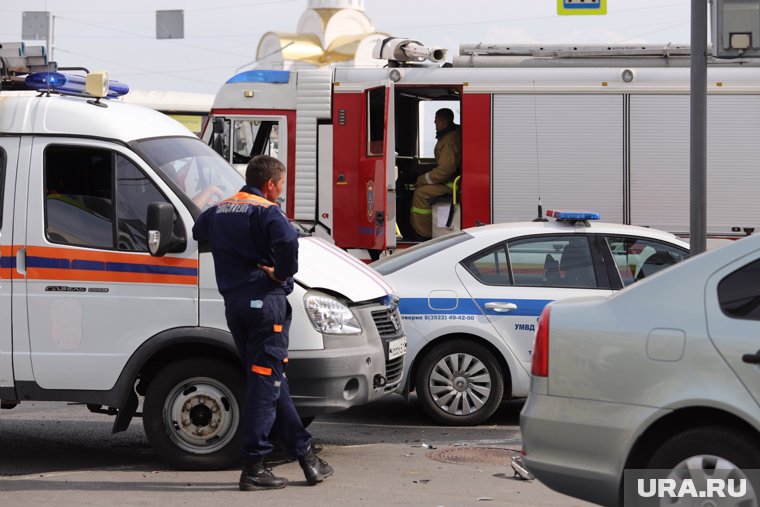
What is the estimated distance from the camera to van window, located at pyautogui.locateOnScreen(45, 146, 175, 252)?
7.50 m

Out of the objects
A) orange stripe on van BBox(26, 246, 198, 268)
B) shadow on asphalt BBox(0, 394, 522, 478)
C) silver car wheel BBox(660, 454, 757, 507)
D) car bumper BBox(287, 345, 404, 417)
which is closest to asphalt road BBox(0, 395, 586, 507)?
shadow on asphalt BBox(0, 394, 522, 478)

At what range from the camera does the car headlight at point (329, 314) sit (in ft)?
24.3

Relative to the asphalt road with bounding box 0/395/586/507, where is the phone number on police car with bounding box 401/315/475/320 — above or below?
above

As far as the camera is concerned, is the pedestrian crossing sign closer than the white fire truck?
No

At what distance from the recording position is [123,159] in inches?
299

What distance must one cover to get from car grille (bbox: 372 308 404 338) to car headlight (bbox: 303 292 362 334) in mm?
282

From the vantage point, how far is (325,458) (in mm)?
8055

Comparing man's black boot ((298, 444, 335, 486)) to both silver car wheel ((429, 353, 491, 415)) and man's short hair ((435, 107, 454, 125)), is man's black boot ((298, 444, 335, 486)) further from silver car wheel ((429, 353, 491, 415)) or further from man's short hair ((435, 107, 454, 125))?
man's short hair ((435, 107, 454, 125))

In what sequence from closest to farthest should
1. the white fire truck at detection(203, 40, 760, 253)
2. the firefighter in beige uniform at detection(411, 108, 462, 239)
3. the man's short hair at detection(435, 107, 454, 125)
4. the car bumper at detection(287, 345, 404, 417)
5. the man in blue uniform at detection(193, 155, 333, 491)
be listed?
the man in blue uniform at detection(193, 155, 333, 491) < the car bumper at detection(287, 345, 404, 417) < the white fire truck at detection(203, 40, 760, 253) < the firefighter in beige uniform at detection(411, 108, 462, 239) < the man's short hair at detection(435, 107, 454, 125)

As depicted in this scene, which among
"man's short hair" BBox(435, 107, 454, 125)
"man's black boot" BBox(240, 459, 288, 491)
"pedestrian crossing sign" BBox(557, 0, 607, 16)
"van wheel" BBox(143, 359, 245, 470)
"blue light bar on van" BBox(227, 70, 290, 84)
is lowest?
"man's black boot" BBox(240, 459, 288, 491)

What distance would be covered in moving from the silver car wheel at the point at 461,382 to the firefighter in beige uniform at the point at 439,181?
6.29 metres

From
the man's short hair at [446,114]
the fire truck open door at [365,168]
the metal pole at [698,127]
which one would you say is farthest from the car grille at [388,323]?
the man's short hair at [446,114]

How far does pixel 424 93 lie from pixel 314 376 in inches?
357

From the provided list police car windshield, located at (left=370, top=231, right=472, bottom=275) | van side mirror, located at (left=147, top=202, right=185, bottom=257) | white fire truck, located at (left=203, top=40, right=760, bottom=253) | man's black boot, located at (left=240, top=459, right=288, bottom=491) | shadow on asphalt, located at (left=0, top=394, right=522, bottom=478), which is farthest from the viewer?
white fire truck, located at (left=203, top=40, right=760, bottom=253)
